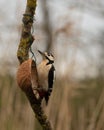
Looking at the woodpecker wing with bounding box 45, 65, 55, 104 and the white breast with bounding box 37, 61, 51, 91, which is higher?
the white breast with bounding box 37, 61, 51, 91

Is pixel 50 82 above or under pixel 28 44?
under

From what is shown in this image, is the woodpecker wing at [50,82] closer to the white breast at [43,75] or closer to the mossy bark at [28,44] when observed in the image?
the white breast at [43,75]

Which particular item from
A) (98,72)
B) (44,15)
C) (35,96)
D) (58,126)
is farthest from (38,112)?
(44,15)

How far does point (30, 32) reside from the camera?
97 cm

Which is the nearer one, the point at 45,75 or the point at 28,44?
the point at 28,44

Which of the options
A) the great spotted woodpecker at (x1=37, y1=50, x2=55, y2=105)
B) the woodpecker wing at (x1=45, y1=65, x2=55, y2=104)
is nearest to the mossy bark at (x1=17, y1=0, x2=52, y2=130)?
the great spotted woodpecker at (x1=37, y1=50, x2=55, y2=105)

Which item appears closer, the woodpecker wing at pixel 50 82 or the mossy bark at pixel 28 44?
the mossy bark at pixel 28 44

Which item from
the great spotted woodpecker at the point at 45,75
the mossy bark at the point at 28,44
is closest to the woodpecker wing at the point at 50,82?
the great spotted woodpecker at the point at 45,75

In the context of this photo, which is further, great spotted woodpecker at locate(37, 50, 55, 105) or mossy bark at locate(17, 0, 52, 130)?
great spotted woodpecker at locate(37, 50, 55, 105)

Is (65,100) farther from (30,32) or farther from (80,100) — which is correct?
(80,100)

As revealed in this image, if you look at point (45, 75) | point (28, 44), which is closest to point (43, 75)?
point (45, 75)

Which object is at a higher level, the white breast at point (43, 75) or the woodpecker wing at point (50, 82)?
the white breast at point (43, 75)

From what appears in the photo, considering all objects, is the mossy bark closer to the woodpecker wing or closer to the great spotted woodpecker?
the great spotted woodpecker

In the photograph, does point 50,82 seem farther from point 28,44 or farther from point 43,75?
point 28,44
